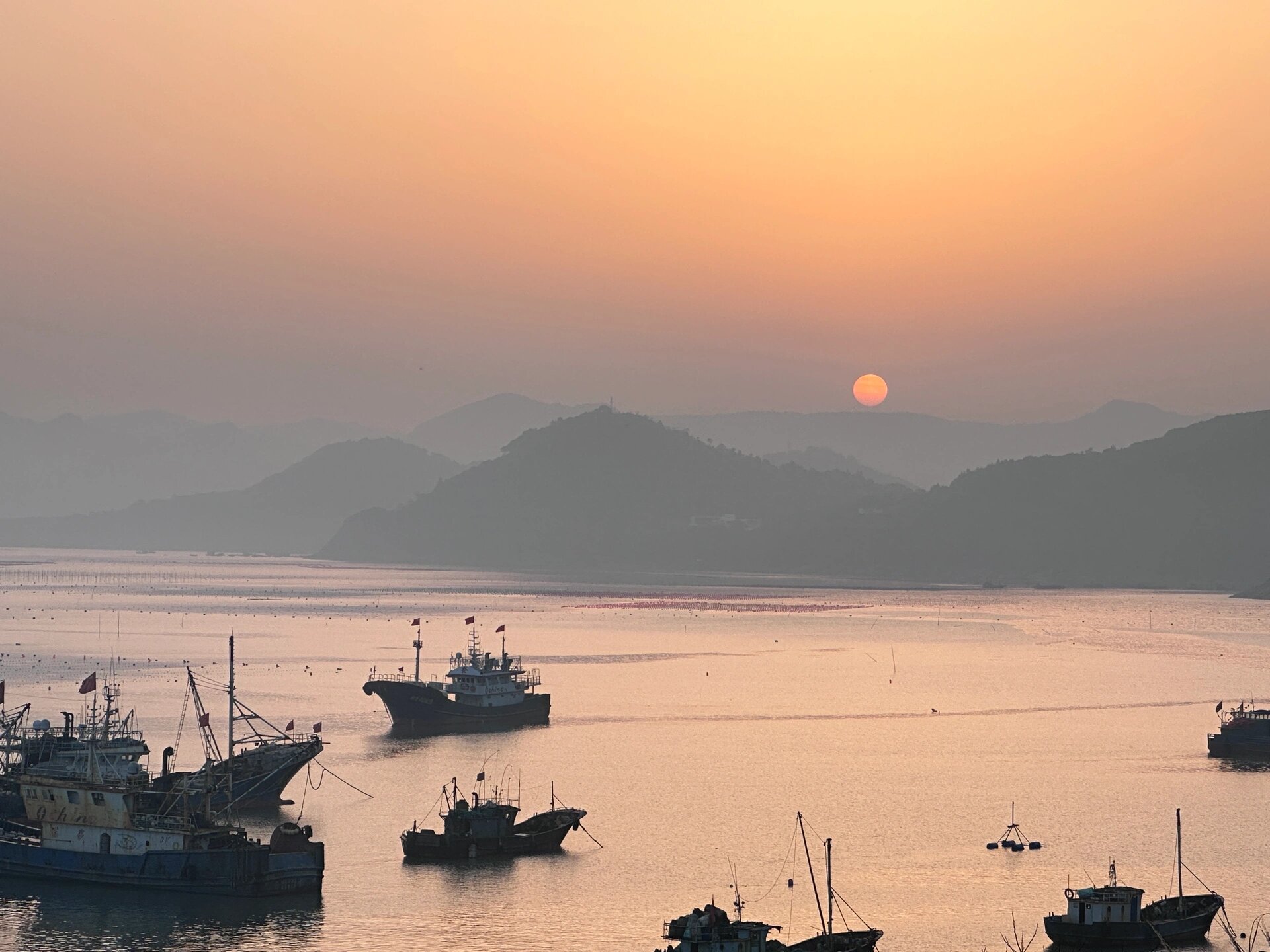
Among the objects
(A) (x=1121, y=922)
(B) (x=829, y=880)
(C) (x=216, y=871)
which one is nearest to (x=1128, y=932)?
(A) (x=1121, y=922)

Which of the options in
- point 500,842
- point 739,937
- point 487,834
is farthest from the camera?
point 500,842

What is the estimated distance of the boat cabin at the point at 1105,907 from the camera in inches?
2653

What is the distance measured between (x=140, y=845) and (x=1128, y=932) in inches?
1867

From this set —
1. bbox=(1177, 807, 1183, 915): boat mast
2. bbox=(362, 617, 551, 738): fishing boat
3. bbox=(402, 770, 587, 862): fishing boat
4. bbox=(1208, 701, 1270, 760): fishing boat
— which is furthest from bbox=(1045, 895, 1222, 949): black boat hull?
bbox=(362, 617, 551, 738): fishing boat

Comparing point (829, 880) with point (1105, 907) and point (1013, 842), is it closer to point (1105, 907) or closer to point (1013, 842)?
point (1105, 907)

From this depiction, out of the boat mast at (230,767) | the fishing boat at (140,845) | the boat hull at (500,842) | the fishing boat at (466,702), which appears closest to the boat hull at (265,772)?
the boat mast at (230,767)

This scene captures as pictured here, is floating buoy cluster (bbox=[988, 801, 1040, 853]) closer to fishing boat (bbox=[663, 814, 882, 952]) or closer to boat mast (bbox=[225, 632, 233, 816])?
fishing boat (bbox=[663, 814, 882, 952])

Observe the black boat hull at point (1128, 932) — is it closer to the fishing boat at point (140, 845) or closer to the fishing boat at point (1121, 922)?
the fishing boat at point (1121, 922)

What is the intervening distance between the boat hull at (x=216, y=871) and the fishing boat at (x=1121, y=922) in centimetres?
3545

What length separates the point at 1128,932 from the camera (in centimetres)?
6744

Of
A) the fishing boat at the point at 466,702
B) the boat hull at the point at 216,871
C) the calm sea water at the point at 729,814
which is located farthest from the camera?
the fishing boat at the point at 466,702

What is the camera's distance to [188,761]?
112 m

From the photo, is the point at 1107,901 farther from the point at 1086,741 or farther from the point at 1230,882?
the point at 1086,741

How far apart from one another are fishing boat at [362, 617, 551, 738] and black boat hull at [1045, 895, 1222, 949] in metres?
76.3
